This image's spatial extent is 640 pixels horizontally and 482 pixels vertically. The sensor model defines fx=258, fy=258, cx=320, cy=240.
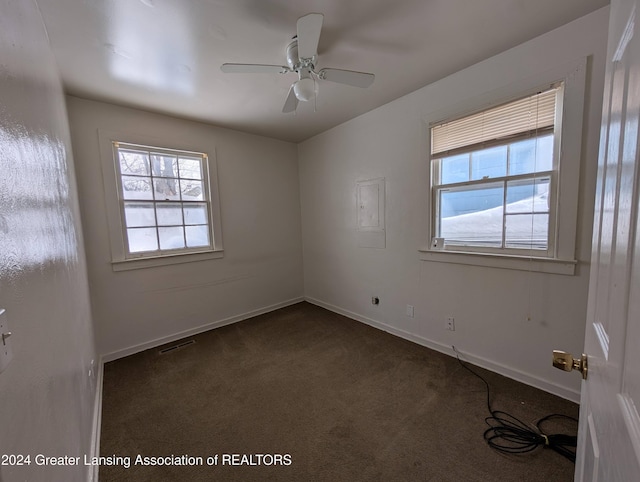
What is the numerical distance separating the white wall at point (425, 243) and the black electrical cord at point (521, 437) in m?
0.46

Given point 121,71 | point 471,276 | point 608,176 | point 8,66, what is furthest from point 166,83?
point 471,276

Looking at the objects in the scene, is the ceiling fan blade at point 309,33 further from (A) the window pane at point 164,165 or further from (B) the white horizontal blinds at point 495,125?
(A) the window pane at point 164,165

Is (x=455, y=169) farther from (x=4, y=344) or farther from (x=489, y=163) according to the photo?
(x=4, y=344)

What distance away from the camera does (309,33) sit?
1424mm

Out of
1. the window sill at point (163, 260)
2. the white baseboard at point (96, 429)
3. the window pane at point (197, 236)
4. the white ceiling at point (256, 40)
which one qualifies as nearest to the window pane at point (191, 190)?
the window pane at point (197, 236)

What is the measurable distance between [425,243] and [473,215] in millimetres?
496

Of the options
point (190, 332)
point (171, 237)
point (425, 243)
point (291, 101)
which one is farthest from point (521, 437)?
point (171, 237)

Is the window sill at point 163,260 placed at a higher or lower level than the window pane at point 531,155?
lower

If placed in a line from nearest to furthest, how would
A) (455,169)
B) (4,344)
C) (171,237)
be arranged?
(4,344) < (455,169) < (171,237)

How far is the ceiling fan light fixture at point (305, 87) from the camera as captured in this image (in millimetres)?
1756

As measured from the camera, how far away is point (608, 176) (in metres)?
0.65

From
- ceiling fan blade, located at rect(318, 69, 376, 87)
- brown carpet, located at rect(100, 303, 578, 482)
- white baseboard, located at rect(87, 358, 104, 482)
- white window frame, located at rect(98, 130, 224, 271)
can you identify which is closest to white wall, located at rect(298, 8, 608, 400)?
brown carpet, located at rect(100, 303, 578, 482)

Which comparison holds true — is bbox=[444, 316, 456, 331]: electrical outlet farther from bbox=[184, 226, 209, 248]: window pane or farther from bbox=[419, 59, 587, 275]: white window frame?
bbox=[184, 226, 209, 248]: window pane

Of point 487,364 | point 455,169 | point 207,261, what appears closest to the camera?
point 487,364
